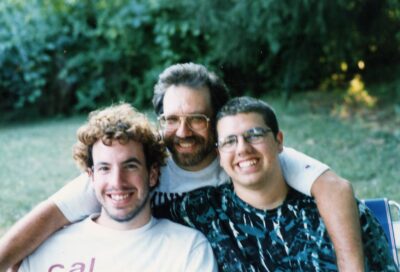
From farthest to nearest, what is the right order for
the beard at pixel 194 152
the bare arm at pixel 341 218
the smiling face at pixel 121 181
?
the beard at pixel 194 152 → the smiling face at pixel 121 181 → the bare arm at pixel 341 218

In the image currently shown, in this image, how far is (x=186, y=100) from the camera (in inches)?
115

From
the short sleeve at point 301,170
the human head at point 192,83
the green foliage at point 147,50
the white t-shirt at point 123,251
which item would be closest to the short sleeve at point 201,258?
the white t-shirt at point 123,251

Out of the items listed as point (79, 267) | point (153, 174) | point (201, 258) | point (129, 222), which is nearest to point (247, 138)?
point (153, 174)

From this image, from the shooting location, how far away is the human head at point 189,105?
→ 2848 mm

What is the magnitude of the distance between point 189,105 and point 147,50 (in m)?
9.61

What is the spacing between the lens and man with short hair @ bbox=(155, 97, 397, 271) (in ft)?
8.41

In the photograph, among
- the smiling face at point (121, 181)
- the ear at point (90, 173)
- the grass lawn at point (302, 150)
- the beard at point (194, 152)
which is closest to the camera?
the smiling face at point (121, 181)

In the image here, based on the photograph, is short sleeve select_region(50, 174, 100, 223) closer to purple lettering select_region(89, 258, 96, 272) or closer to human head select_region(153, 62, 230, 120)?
purple lettering select_region(89, 258, 96, 272)

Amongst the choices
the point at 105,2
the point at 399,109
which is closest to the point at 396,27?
the point at 399,109

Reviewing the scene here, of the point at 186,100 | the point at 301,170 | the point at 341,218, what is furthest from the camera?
the point at 186,100

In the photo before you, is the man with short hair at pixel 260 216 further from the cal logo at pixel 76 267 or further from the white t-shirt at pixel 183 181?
the cal logo at pixel 76 267

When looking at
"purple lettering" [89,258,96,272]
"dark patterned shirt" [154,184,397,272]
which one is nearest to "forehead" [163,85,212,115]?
"dark patterned shirt" [154,184,397,272]

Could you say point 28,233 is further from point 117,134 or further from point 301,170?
point 301,170

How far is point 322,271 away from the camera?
2.55 metres
